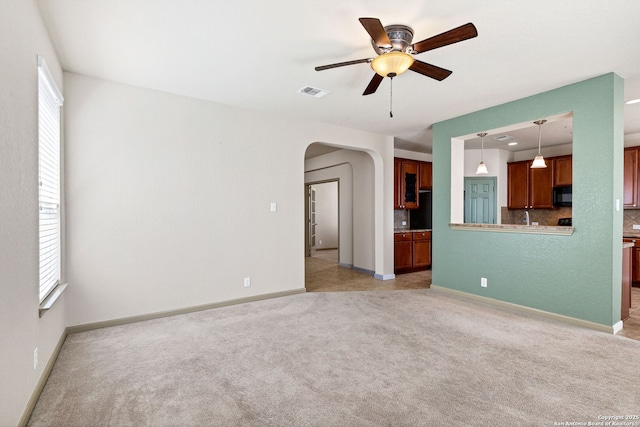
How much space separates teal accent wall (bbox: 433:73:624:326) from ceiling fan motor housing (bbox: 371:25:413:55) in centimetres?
224

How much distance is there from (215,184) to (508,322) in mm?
3761

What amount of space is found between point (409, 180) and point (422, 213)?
34.7 inches

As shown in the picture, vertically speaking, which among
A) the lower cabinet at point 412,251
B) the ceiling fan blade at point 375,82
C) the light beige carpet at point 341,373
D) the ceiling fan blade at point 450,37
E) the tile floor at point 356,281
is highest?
the ceiling fan blade at point 450,37

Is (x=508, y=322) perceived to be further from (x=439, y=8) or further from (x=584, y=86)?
(x=439, y=8)

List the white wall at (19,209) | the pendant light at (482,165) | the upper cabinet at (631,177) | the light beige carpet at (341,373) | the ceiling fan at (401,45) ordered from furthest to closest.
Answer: the upper cabinet at (631,177) < the pendant light at (482,165) < the ceiling fan at (401,45) < the light beige carpet at (341,373) < the white wall at (19,209)

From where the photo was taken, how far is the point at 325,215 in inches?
404

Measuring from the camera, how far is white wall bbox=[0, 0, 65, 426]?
161cm

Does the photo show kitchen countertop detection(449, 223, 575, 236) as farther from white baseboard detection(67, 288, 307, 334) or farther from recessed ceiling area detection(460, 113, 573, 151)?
white baseboard detection(67, 288, 307, 334)

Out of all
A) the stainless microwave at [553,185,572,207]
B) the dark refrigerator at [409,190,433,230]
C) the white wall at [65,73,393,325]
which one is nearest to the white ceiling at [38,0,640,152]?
the white wall at [65,73,393,325]

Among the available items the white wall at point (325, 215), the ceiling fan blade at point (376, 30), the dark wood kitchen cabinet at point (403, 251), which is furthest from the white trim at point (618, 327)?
the white wall at point (325, 215)

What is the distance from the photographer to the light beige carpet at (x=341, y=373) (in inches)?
75.0

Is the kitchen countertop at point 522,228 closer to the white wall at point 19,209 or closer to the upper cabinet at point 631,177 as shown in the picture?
the upper cabinet at point 631,177

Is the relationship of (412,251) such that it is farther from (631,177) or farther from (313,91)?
(313,91)

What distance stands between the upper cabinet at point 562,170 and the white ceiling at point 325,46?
2422 mm
